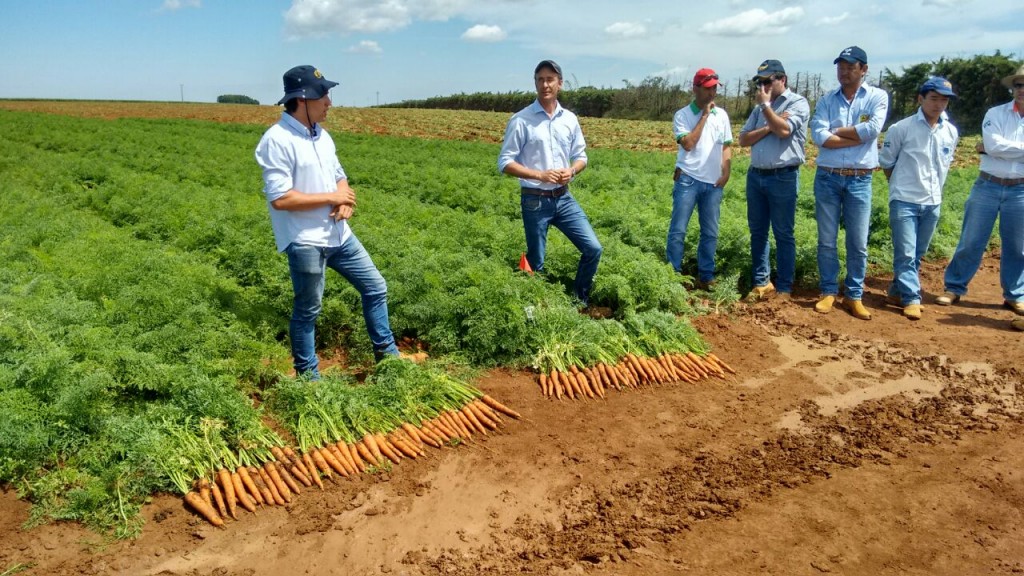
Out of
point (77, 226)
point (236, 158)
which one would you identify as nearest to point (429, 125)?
point (236, 158)

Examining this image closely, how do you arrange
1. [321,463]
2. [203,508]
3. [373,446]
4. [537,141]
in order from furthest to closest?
1. [537,141]
2. [373,446]
3. [321,463]
4. [203,508]

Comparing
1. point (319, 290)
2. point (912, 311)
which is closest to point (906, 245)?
point (912, 311)

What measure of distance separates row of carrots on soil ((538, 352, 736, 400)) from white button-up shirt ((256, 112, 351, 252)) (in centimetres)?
202

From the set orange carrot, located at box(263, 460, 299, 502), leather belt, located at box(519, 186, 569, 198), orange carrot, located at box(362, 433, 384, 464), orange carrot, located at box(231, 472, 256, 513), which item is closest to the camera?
orange carrot, located at box(231, 472, 256, 513)

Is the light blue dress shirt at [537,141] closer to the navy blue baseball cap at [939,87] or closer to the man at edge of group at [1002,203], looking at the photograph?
the navy blue baseball cap at [939,87]

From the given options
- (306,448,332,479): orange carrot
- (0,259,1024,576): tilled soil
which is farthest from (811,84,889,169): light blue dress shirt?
(306,448,332,479): orange carrot

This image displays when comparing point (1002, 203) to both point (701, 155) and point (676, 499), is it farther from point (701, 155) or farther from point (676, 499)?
point (676, 499)

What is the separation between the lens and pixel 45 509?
3.72 m

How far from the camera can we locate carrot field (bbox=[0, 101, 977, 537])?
404 cm

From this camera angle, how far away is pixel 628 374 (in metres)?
5.62

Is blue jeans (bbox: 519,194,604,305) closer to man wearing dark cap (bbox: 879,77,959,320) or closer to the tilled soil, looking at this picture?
the tilled soil

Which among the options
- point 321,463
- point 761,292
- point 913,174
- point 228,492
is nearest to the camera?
point 228,492

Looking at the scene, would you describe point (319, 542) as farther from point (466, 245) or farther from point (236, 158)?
point (236, 158)

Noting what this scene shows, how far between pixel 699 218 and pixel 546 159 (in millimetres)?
2312
